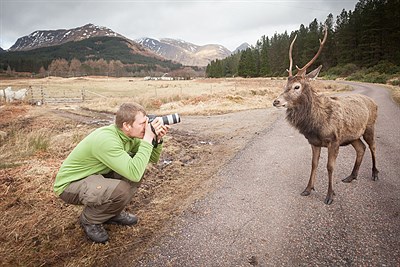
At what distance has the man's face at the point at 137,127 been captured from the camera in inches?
117

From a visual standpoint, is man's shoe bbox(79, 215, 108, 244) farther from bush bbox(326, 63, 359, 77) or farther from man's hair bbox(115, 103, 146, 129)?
bush bbox(326, 63, 359, 77)

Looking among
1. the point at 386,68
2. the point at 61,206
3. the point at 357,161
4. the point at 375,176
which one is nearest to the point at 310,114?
the point at 357,161

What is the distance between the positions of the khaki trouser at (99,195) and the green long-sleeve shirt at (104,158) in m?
0.10

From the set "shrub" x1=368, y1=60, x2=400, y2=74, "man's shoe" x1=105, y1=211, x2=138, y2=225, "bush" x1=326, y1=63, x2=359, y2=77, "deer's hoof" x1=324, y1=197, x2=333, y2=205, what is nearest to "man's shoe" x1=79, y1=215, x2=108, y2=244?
"man's shoe" x1=105, y1=211, x2=138, y2=225

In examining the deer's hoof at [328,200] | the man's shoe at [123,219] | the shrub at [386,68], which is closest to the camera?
the man's shoe at [123,219]

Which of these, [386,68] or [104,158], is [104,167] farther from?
[386,68]

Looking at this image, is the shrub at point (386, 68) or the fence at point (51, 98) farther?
the shrub at point (386, 68)

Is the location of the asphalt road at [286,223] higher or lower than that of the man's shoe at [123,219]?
lower

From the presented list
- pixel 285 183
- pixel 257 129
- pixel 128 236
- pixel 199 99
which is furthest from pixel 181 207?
pixel 199 99

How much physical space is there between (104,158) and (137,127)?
20.5 inches

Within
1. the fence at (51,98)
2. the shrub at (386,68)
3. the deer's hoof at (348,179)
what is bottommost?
the deer's hoof at (348,179)

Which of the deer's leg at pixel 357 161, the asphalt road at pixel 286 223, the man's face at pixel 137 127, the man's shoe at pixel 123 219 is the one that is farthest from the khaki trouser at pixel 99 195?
the deer's leg at pixel 357 161

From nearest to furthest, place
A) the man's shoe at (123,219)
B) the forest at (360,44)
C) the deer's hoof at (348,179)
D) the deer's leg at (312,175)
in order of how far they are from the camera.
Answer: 1. the man's shoe at (123,219)
2. the deer's leg at (312,175)
3. the deer's hoof at (348,179)
4. the forest at (360,44)

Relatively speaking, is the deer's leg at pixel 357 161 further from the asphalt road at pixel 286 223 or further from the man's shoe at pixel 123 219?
the man's shoe at pixel 123 219
